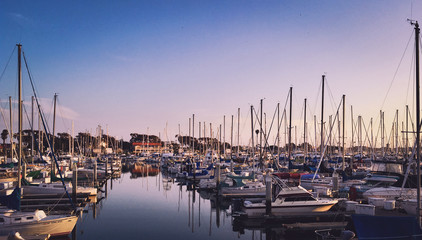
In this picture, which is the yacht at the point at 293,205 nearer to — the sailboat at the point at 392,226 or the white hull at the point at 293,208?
the white hull at the point at 293,208

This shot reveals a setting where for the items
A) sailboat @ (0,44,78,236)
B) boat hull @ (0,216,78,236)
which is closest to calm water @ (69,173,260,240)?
boat hull @ (0,216,78,236)

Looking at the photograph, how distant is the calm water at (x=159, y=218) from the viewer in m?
23.6

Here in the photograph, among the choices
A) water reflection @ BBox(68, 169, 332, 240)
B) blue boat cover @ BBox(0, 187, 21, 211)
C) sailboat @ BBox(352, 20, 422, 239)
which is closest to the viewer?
sailboat @ BBox(352, 20, 422, 239)

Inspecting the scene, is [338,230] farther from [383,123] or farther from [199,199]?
[383,123]

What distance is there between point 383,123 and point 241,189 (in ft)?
167

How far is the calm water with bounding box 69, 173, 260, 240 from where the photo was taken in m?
23.6

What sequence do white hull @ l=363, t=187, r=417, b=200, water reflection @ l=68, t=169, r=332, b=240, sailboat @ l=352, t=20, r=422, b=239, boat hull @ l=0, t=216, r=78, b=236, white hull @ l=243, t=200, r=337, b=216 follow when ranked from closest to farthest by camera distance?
1. sailboat @ l=352, t=20, r=422, b=239
2. boat hull @ l=0, t=216, r=78, b=236
3. water reflection @ l=68, t=169, r=332, b=240
4. white hull @ l=243, t=200, r=337, b=216
5. white hull @ l=363, t=187, r=417, b=200

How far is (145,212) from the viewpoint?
Result: 1235 inches

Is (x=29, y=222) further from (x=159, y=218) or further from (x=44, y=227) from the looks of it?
(x=159, y=218)

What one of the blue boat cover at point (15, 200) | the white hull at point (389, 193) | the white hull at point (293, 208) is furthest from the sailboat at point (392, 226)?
the blue boat cover at point (15, 200)

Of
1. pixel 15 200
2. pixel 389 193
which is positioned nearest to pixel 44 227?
pixel 15 200

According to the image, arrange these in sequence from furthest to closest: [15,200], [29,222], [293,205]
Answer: [293,205] → [15,200] → [29,222]

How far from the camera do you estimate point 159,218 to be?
28922mm

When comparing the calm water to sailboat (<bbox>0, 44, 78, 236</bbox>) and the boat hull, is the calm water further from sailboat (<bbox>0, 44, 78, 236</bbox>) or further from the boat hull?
sailboat (<bbox>0, 44, 78, 236</bbox>)
